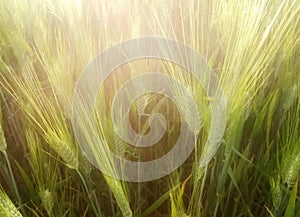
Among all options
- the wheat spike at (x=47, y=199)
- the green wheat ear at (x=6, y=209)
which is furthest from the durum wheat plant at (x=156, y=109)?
the green wheat ear at (x=6, y=209)

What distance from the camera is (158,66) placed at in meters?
0.86

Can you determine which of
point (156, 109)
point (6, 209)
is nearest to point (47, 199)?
point (6, 209)

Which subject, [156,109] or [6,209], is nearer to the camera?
[6,209]

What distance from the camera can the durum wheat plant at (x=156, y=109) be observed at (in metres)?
0.67

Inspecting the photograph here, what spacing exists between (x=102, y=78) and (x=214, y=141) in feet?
0.77

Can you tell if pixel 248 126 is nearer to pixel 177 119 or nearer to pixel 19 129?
pixel 177 119

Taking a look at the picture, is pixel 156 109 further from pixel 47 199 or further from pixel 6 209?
pixel 6 209

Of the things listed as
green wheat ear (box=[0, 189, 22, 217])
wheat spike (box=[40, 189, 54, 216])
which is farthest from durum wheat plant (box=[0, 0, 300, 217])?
green wheat ear (box=[0, 189, 22, 217])

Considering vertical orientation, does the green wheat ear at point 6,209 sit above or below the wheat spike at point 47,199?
above

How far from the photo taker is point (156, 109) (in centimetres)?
85

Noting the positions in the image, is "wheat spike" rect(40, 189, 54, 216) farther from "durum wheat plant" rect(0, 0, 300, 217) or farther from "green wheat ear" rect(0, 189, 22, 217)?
"green wheat ear" rect(0, 189, 22, 217)

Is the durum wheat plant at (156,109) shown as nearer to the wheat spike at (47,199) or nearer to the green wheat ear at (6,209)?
the wheat spike at (47,199)

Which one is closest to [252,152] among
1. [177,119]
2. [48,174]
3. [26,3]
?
[177,119]

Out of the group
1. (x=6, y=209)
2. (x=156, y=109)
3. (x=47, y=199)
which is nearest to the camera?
(x=6, y=209)
